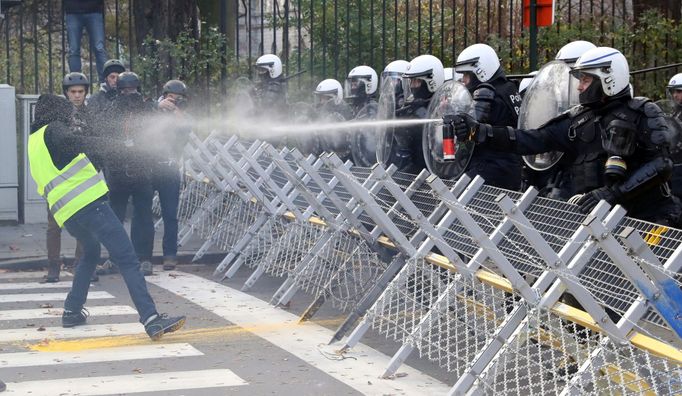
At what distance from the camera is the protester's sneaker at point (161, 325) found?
8.10 metres

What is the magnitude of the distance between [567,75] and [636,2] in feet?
32.2

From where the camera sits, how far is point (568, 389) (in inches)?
211

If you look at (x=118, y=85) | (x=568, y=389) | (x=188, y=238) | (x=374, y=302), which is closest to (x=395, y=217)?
(x=374, y=302)

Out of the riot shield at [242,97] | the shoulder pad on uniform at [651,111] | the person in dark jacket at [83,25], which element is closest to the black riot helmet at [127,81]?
the riot shield at [242,97]

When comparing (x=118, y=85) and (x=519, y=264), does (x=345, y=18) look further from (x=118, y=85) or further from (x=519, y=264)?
(x=519, y=264)

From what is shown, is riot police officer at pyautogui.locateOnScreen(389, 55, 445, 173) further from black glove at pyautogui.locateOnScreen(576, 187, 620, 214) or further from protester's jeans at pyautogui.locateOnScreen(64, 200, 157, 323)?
black glove at pyautogui.locateOnScreen(576, 187, 620, 214)

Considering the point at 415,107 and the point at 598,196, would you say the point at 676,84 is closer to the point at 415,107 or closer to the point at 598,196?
the point at 415,107

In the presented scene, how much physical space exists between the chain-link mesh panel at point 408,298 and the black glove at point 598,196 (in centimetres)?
92

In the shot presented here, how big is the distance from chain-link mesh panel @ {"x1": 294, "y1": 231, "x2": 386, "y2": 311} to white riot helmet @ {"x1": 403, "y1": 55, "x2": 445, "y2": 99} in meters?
1.55

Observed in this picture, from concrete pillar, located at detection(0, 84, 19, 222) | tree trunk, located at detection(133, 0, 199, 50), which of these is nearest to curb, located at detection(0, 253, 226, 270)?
concrete pillar, located at detection(0, 84, 19, 222)

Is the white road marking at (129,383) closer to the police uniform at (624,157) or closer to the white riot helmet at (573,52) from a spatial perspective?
the police uniform at (624,157)

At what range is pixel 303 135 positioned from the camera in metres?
12.4

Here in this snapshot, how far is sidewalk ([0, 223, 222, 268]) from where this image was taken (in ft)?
38.9

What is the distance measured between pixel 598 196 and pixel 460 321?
40.2 inches
